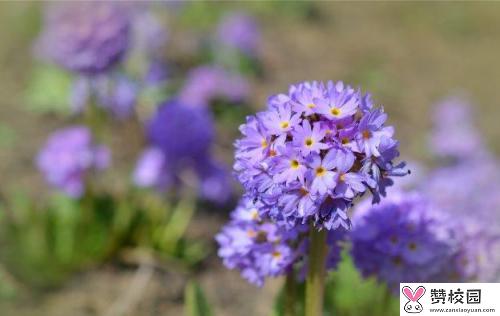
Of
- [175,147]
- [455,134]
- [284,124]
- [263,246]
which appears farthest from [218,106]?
[284,124]

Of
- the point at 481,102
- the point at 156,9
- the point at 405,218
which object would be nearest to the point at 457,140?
the point at 481,102

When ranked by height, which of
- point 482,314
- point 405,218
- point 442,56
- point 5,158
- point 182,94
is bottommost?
point 482,314

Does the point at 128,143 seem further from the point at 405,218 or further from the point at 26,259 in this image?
the point at 405,218

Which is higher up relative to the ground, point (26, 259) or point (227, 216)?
point (227, 216)

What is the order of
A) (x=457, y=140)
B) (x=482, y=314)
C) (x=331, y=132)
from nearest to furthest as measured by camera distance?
(x=331, y=132) < (x=482, y=314) < (x=457, y=140)

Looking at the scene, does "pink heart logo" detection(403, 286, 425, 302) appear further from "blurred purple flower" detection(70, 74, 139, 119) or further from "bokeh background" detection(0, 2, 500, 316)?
"blurred purple flower" detection(70, 74, 139, 119)

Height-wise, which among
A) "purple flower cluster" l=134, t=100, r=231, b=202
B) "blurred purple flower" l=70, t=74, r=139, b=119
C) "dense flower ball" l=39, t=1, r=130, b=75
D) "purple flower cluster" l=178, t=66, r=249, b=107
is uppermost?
"purple flower cluster" l=178, t=66, r=249, b=107

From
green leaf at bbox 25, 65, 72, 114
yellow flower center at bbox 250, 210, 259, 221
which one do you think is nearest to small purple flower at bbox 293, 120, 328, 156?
yellow flower center at bbox 250, 210, 259, 221

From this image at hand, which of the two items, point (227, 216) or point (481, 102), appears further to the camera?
point (481, 102)
